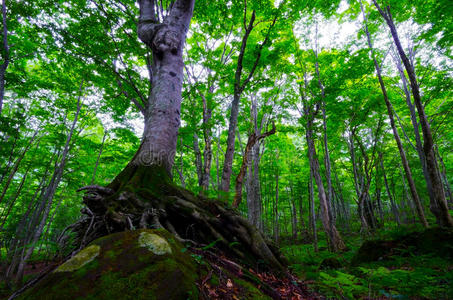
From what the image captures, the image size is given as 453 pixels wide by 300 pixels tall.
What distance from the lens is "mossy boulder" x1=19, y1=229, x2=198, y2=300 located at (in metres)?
1.27

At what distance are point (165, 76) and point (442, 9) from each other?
28.4 feet

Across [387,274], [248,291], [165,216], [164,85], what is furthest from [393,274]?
[164,85]

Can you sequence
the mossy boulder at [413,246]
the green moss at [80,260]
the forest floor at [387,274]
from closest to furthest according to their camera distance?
the green moss at [80,260]
the forest floor at [387,274]
the mossy boulder at [413,246]

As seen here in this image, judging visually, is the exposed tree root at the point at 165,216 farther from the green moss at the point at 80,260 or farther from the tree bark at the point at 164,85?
the green moss at the point at 80,260

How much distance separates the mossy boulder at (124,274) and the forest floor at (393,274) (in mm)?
1680

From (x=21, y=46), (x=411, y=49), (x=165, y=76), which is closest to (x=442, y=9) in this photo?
(x=411, y=49)

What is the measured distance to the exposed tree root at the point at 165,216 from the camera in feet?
7.63

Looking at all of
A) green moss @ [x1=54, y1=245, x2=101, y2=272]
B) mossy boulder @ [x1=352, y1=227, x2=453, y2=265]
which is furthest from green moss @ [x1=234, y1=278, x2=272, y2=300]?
mossy boulder @ [x1=352, y1=227, x2=453, y2=265]

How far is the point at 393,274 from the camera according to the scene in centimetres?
247

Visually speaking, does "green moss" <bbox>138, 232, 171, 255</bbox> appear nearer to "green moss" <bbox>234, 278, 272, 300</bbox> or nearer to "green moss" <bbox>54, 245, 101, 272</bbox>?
"green moss" <bbox>54, 245, 101, 272</bbox>

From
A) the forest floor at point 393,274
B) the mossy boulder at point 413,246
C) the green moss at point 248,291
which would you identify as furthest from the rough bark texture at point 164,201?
the mossy boulder at point 413,246

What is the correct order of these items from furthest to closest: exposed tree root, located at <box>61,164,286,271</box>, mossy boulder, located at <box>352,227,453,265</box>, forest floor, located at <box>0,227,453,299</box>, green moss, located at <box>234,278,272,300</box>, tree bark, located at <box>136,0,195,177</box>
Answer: mossy boulder, located at <box>352,227,453,265</box>
tree bark, located at <box>136,0,195,177</box>
exposed tree root, located at <box>61,164,286,271</box>
forest floor, located at <box>0,227,453,299</box>
green moss, located at <box>234,278,272,300</box>

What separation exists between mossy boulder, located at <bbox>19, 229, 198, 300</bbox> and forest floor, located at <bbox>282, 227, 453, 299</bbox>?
5.51 ft

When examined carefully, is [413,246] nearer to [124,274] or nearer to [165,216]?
[165,216]
